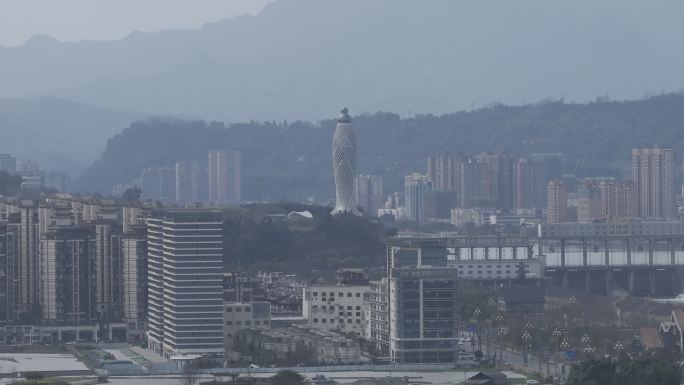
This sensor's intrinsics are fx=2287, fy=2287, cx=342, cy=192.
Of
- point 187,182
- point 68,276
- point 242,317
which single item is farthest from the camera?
point 187,182

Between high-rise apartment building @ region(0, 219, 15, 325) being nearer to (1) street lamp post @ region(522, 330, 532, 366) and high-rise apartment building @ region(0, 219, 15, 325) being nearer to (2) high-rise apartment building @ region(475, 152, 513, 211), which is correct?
(1) street lamp post @ region(522, 330, 532, 366)

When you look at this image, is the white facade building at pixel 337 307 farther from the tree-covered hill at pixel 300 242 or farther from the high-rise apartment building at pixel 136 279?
the tree-covered hill at pixel 300 242

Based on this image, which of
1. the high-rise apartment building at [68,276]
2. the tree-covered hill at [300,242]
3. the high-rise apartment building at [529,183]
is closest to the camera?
the high-rise apartment building at [68,276]

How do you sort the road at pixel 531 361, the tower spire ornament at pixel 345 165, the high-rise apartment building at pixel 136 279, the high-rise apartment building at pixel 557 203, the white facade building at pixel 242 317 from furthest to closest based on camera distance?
1. the high-rise apartment building at pixel 557 203
2. the tower spire ornament at pixel 345 165
3. the high-rise apartment building at pixel 136 279
4. the white facade building at pixel 242 317
5. the road at pixel 531 361

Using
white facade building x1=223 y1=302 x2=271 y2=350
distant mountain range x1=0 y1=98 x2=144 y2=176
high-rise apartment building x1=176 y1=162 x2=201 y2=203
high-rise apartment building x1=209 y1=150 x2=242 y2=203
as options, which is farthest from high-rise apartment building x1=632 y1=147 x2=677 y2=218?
distant mountain range x1=0 y1=98 x2=144 y2=176

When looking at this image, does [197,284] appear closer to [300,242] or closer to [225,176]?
[300,242]

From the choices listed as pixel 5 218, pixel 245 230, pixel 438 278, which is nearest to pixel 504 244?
pixel 245 230

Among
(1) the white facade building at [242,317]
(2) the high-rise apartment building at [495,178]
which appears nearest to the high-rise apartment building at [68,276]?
(1) the white facade building at [242,317]

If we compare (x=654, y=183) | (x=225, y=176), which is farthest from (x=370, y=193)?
(x=654, y=183)
